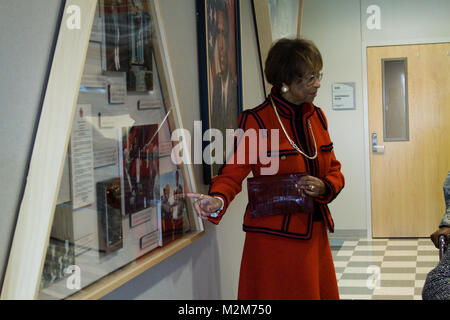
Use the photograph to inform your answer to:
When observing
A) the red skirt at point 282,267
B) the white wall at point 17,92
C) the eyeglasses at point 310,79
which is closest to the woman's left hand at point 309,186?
the red skirt at point 282,267

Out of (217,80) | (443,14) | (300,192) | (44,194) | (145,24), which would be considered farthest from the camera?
(443,14)

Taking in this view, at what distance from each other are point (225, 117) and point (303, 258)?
0.70m

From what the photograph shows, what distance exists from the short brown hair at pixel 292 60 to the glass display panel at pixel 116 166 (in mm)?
394

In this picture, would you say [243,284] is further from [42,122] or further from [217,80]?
[42,122]

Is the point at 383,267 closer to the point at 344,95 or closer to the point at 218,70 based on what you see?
the point at 344,95

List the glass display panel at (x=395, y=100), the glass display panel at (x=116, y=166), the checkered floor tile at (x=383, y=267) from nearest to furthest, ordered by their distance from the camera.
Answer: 1. the glass display panel at (x=116, y=166)
2. the checkered floor tile at (x=383, y=267)
3. the glass display panel at (x=395, y=100)

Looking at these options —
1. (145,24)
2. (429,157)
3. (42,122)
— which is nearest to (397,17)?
(429,157)

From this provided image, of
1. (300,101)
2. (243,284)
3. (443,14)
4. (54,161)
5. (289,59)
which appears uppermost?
(443,14)

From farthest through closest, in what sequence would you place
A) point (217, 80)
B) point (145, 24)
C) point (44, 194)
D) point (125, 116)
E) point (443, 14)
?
1. point (443, 14)
2. point (217, 80)
3. point (145, 24)
4. point (125, 116)
5. point (44, 194)

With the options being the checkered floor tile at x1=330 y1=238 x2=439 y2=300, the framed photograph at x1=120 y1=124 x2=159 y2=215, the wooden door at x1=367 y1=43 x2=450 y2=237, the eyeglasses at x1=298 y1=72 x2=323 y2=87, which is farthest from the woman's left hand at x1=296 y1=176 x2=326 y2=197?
the wooden door at x1=367 y1=43 x2=450 y2=237

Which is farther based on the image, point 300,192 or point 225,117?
point 225,117

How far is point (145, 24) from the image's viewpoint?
131 centimetres

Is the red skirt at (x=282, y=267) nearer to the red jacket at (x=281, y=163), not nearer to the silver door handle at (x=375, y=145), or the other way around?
the red jacket at (x=281, y=163)

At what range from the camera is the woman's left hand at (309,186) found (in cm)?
161
